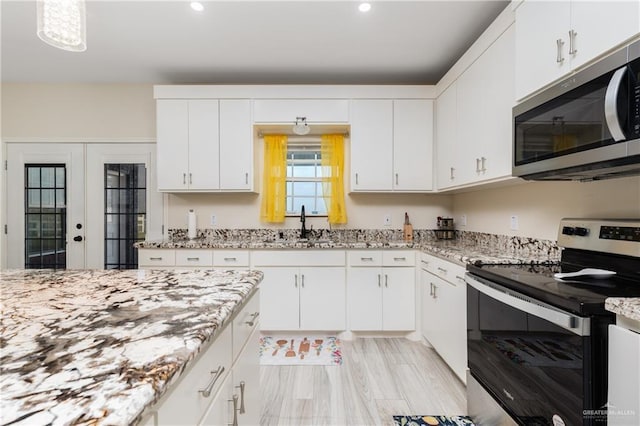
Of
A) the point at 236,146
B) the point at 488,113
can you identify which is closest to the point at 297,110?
the point at 236,146

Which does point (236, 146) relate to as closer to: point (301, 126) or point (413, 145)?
point (301, 126)

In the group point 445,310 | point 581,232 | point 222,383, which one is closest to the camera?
point 222,383

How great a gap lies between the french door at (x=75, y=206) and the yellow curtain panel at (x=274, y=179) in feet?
4.08

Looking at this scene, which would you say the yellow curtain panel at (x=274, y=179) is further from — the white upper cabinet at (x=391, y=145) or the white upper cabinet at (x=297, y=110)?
the white upper cabinet at (x=391, y=145)

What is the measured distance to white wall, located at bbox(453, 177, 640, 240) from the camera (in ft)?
4.99

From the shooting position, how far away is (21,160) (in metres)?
3.47

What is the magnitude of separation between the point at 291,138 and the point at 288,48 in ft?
3.32

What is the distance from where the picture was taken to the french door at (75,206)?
11.4 ft

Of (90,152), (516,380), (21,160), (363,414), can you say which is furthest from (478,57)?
(21,160)

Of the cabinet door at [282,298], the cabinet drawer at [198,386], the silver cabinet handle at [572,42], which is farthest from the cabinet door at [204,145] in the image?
the silver cabinet handle at [572,42]

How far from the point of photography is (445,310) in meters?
2.28

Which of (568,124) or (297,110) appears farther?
(297,110)

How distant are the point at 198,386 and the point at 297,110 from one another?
8.90ft

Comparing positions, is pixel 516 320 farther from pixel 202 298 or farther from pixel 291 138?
pixel 291 138
